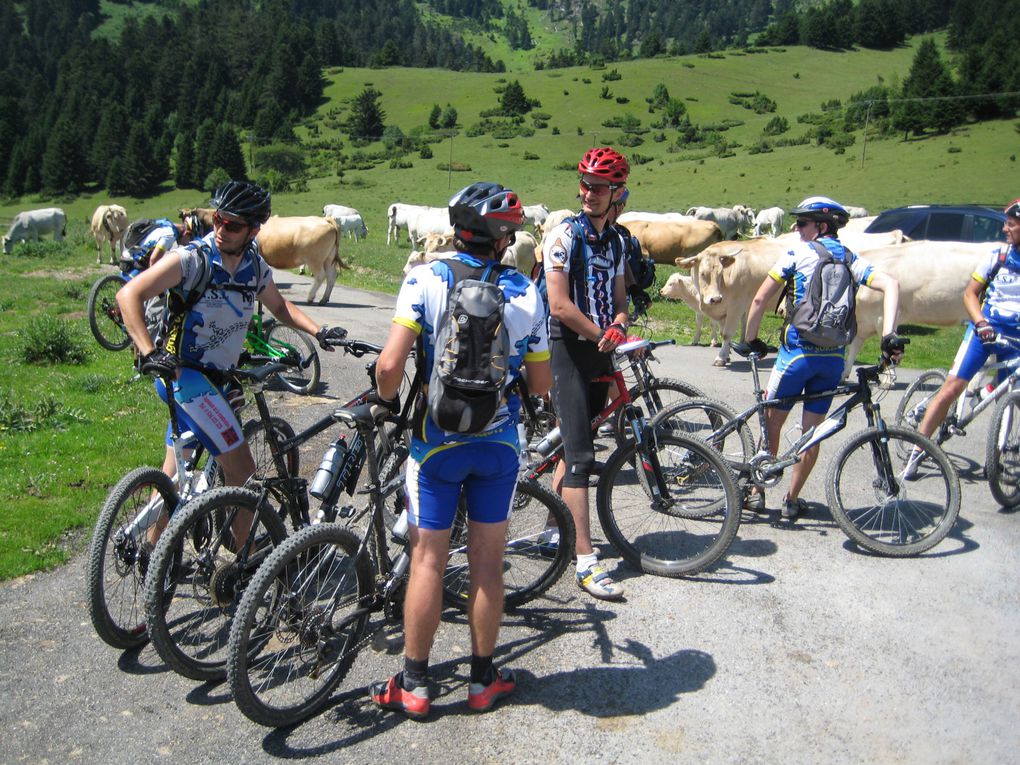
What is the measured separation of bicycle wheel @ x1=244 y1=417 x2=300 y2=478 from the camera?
4.80 m

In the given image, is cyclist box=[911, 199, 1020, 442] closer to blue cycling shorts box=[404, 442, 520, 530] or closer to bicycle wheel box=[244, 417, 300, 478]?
blue cycling shorts box=[404, 442, 520, 530]

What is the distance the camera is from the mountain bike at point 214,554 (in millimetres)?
3764

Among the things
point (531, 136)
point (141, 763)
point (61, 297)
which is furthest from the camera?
point (531, 136)

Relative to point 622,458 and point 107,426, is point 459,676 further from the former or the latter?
point 107,426

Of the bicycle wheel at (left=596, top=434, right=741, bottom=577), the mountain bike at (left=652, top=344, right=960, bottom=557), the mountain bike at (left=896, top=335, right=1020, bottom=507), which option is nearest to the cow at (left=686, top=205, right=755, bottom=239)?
the mountain bike at (left=896, top=335, right=1020, bottom=507)

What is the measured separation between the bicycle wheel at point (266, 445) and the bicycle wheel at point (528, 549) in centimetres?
103

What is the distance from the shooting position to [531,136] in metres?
85.2

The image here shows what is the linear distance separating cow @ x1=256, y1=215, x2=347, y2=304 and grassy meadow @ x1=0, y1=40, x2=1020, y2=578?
9.32ft

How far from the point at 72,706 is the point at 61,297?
1478 centimetres

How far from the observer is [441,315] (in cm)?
342

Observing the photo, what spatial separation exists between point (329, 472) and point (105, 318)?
974 cm

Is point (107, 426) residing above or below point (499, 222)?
below

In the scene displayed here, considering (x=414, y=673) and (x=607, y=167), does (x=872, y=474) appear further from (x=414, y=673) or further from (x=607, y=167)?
(x=414, y=673)

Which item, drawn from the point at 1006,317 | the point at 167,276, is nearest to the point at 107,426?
the point at 167,276
